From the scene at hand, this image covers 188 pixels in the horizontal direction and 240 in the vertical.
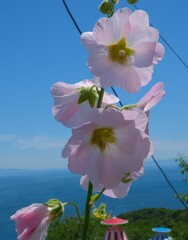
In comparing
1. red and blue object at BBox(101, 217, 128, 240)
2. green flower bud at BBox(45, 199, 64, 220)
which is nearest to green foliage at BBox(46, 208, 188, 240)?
red and blue object at BBox(101, 217, 128, 240)

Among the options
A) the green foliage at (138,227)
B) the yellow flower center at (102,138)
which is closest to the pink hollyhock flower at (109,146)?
the yellow flower center at (102,138)

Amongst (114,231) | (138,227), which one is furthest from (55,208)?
(138,227)

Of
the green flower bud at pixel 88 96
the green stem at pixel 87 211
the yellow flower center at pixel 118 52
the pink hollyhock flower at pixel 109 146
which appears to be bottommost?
the green stem at pixel 87 211

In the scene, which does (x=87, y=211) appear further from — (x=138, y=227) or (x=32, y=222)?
(x=138, y=227)

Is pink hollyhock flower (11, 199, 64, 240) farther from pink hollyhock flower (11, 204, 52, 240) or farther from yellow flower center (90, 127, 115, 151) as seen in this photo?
yellow flower center (90, 127, 115, 151)

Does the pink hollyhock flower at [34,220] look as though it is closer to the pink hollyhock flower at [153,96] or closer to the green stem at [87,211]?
the green stem at [87,211]

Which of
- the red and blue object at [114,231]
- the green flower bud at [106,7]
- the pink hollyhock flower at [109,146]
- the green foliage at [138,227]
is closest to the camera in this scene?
the pink hollyhock flower at [109,146]
